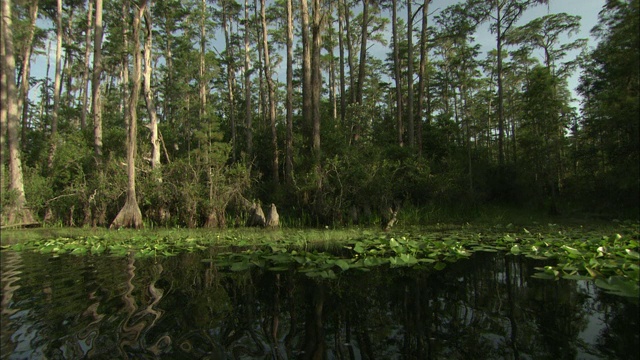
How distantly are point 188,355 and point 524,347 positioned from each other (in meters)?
2.03

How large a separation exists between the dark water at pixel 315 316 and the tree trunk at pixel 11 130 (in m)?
9.16

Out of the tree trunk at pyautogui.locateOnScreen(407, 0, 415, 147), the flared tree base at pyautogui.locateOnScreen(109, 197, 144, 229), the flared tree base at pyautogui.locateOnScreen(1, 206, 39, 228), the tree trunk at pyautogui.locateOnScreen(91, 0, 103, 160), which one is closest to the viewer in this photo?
the flared tree base at pyautogui.locateOnScreen(109, 197, 144, 229)

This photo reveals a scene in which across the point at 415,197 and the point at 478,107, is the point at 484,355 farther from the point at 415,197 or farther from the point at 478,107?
the point at 478,107

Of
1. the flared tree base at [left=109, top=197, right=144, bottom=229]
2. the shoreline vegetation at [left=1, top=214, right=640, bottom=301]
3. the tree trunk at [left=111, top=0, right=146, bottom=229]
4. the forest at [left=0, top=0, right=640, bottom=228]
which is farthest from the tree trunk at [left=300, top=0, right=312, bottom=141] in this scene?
the shoreline vegetation at [left=1, top=214, right=640, bottom=301]

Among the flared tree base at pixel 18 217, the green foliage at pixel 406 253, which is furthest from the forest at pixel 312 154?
the green foliage at pixel 406 253

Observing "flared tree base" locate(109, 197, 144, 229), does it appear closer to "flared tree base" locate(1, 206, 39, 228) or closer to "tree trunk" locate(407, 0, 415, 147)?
"flared tree base" locate(1, 206, 39, 228)

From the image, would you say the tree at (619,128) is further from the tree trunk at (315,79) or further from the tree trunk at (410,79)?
the tree trunk at (315,79)

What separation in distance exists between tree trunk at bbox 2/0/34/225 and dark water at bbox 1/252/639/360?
9.16 m

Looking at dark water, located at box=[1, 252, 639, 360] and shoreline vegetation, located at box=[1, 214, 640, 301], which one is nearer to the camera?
dark water, located at box=[1, 252, 639, 360]

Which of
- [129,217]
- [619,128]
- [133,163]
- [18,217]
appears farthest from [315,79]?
[18,217]

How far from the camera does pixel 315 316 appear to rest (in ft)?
8.31

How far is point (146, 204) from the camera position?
11.0 meters

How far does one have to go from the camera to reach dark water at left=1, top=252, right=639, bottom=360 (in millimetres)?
1920

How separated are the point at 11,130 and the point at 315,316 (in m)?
15.6
